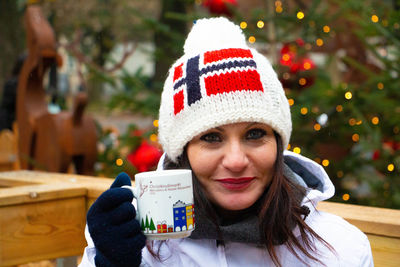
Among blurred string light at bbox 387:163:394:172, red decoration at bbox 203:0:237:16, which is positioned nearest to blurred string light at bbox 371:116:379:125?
blurred string light at bbox 387:163:394:172

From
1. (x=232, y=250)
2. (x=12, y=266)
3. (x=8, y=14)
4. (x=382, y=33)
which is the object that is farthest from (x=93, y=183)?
(x=8, y=14)

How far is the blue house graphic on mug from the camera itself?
165 cm

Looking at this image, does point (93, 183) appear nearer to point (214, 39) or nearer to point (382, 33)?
point (214, 39)

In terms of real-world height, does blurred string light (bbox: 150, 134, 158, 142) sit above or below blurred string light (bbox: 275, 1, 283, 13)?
below

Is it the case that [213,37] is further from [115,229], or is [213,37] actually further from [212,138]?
[115,229]

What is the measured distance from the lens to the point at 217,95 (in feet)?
6.24

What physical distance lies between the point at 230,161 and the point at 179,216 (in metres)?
0.30

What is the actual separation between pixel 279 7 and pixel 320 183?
2896mm

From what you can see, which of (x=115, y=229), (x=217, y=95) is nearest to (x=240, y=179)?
(x=217, y=95)

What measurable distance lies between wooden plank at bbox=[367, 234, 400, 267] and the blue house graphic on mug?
809 millimetres

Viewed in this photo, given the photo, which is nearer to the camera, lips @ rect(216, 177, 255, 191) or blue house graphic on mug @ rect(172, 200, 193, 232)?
blue house graphic on mug @ rect(172, 200, 193, 232)

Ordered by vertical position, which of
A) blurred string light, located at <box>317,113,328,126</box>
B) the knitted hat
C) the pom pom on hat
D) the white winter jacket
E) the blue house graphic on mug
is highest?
the pom pom on hat

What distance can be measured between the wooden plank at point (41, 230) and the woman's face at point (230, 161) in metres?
1.13

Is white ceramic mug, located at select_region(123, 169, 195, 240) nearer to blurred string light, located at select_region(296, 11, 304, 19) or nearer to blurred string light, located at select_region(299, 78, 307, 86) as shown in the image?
blurred string light, located at select_region(296, 11, 304, 19)
